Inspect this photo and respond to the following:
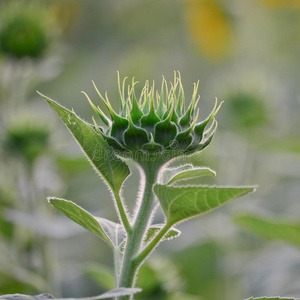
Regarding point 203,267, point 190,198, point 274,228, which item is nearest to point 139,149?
point 190,198

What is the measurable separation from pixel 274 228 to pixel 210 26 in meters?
2.10

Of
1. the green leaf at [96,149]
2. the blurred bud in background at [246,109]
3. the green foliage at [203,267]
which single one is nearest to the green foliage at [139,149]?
the green leaf at [96,149]

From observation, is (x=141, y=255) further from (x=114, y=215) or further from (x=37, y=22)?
(x=114, y=215)

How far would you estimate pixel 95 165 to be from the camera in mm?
682

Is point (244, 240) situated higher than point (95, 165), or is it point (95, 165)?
point (244, 240)

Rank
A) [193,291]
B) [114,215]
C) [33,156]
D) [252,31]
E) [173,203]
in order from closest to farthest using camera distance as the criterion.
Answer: [173,203] < [33,156] < [193,291] < [114,215] < [252,31]

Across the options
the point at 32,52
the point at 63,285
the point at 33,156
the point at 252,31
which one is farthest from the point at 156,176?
the point at 252,31

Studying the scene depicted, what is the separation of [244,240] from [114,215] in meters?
0.47

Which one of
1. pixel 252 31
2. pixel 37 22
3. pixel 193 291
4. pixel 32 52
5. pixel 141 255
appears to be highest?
pixel 252 31

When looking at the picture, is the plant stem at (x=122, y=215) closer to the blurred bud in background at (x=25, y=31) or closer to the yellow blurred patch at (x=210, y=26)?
the blurred bud in background at (x=25, y=31)

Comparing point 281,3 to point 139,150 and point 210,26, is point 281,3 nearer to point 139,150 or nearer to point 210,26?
point 210,26

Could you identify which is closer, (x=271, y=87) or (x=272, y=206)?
(x=271, y=87)

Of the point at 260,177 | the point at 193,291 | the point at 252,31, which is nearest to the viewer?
the point at 193,291

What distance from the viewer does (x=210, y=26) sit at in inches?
122
